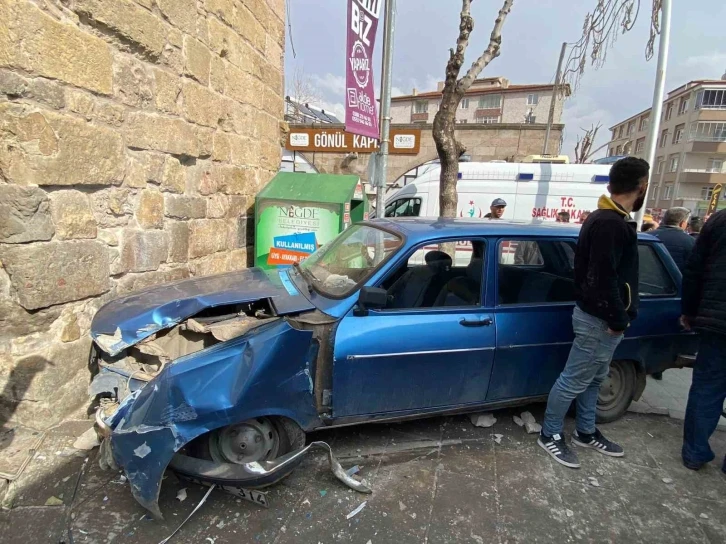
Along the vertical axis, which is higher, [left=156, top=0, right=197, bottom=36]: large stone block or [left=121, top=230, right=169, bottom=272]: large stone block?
[left=156, top=0, right=197, bottom=36]: large stone block

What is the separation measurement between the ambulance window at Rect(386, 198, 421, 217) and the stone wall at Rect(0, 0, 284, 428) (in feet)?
18.0

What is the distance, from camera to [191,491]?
7.67ft

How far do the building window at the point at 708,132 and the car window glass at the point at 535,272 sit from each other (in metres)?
51.9

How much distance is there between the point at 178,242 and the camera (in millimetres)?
4074

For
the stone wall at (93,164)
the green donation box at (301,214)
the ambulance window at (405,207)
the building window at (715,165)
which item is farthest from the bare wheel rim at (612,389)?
the building window at (715,165)

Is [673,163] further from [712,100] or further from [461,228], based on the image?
[461,228]

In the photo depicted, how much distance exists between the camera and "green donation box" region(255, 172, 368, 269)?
194 inches

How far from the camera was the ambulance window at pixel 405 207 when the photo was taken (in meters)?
9.48

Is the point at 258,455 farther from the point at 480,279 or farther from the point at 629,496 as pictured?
the point at 629,496

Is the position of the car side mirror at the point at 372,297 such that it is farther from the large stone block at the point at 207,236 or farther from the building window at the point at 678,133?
the building window at the point at 678,133

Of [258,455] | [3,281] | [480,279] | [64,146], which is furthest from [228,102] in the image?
[258,455]

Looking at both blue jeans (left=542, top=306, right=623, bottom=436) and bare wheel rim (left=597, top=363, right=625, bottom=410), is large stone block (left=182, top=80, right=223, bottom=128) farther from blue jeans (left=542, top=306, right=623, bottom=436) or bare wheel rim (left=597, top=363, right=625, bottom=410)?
bare wheel rim (left=597, top=363, right=625, bottom=410)

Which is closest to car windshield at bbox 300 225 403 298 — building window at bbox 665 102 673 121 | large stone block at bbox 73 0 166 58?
large stone block at bbox 73 0 166 58

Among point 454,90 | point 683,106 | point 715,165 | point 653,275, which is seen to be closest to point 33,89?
point 653,275
